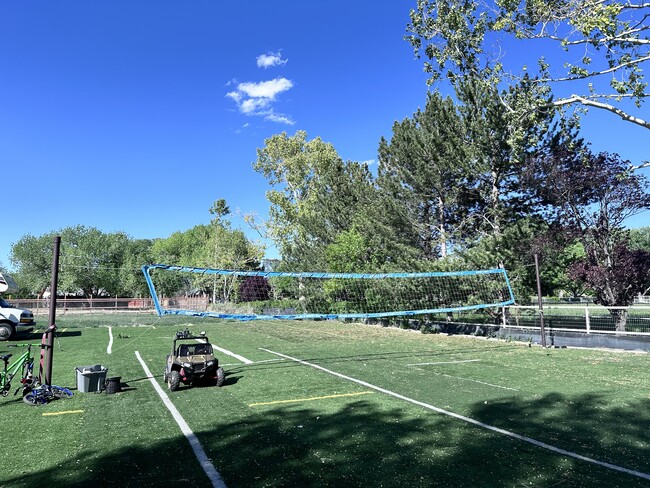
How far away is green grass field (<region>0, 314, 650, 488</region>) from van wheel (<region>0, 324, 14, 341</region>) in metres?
11.8

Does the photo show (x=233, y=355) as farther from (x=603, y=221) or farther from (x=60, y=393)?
(x=603, y=221)

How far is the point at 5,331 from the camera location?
21328 millimetres

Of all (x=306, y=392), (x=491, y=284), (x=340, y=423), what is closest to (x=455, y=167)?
(x=491, y=284)

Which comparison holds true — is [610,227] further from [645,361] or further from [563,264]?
[645,361]

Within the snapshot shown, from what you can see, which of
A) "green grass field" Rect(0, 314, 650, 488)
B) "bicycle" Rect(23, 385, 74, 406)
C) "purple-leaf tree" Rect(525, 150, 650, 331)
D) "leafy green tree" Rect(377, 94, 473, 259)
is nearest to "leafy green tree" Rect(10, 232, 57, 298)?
"leafy green tree" Rect(377, 94, 473, 259)

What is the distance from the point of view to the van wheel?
836 inches

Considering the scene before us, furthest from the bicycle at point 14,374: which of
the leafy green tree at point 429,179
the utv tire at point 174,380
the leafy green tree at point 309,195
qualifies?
the leafy green tree at point 309,195

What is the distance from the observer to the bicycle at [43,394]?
27.8ft

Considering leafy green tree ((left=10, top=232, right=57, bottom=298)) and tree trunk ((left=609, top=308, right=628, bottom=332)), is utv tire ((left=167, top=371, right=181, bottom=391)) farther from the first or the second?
leafy green tree ((left=10, top=232, right=57, bottom=298))

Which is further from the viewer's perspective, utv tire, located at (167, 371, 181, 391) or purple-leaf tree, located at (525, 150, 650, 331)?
purple-leaf tree, located at (525, 150, 650, 331)

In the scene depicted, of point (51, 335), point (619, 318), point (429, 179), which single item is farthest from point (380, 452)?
point (429, 179)

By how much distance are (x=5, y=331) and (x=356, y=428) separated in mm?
21623

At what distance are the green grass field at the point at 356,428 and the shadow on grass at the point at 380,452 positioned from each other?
0.02 meters

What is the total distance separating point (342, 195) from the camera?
3603 centimetres
